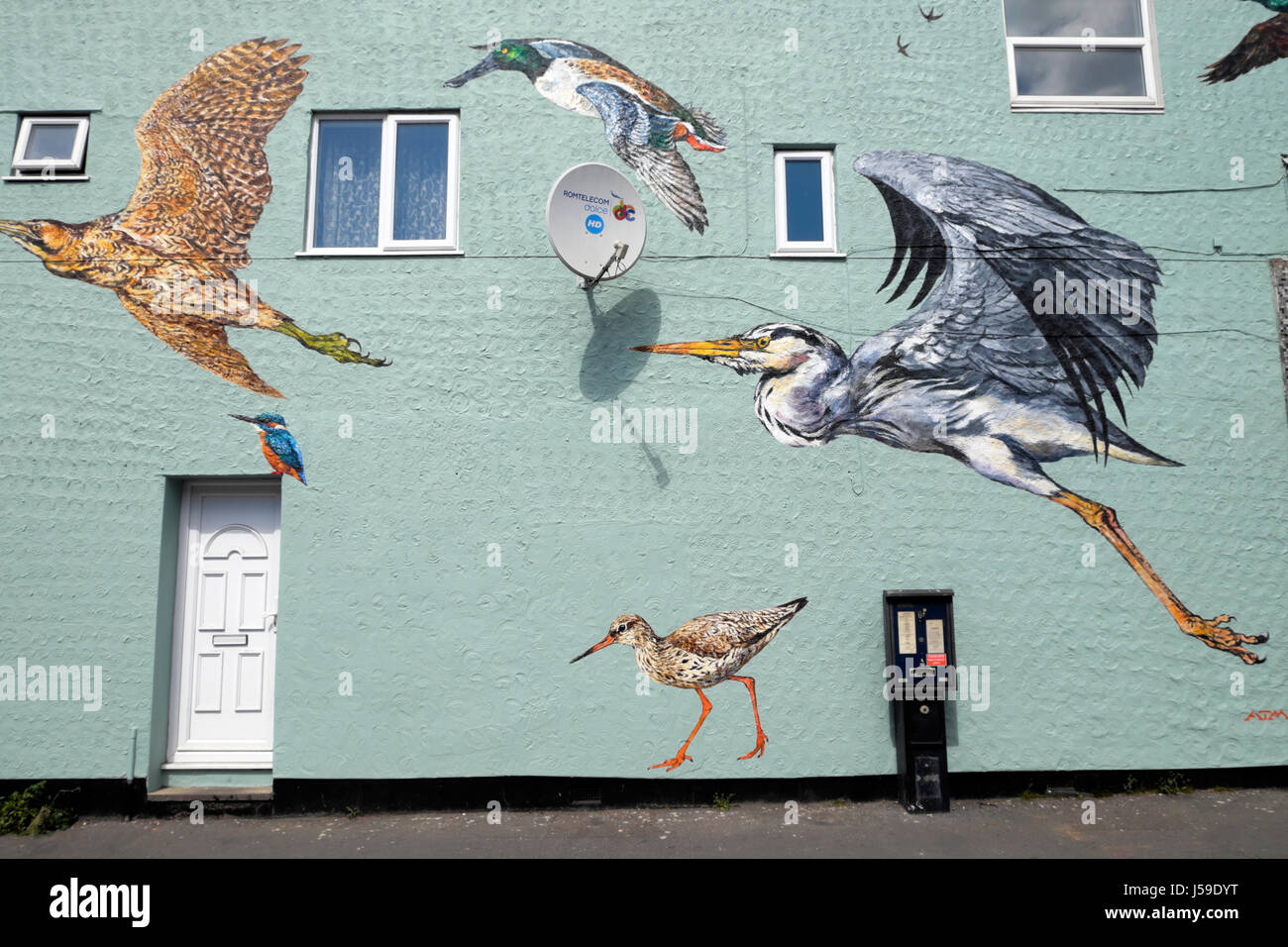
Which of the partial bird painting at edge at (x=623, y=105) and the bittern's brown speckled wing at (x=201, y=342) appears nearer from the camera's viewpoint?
the bittern's brown speckled wing at (x=201, y=342)

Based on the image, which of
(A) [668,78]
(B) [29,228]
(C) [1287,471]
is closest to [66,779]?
(B) [29,228]

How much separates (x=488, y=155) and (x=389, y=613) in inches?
145

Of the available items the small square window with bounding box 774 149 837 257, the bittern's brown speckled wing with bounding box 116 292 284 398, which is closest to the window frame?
Result: the small square window with bounding box 774 149 837 257

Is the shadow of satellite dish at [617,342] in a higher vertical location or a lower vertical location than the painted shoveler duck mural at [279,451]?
Answer: higher

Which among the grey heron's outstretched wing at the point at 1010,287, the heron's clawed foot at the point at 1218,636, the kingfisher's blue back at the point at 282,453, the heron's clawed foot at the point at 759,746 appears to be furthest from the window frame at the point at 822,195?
the kingfisher's blue back at the point at 282,453

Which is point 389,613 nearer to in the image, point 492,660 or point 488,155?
point 492,660

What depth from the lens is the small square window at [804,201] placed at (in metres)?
6.52

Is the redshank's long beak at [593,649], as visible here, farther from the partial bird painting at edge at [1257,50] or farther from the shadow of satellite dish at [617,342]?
the partial bird painting at edge at [1257,50]

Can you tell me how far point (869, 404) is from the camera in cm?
636

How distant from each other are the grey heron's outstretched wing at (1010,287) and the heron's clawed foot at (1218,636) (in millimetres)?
1634

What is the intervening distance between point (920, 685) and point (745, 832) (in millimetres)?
1642

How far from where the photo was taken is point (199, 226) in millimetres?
6406

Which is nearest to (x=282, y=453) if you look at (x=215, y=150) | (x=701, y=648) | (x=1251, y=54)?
(x=215, y=150)

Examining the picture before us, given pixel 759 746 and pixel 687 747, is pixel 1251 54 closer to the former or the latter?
pixel 759 746
